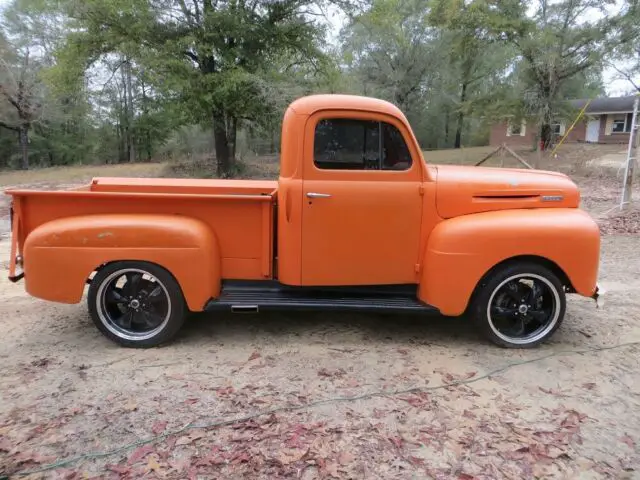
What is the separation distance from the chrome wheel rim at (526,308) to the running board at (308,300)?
568 mm

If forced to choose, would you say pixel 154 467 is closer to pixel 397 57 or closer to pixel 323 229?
pixel 323 229

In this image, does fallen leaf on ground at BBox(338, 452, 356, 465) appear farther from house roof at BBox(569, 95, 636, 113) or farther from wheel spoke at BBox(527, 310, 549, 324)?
house roof at BBox(569, 95, 636, 113)

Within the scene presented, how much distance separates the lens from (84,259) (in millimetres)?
3748

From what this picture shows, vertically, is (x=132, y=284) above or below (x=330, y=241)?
below

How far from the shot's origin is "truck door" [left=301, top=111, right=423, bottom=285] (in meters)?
3.85

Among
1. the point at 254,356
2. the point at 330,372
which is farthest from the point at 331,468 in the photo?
the point at 254,356

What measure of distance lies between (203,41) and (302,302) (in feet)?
51.4

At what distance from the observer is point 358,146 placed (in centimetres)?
390

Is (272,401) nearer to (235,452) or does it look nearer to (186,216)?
(235,452)

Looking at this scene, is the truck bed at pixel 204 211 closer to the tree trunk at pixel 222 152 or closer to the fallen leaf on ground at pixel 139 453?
the fallen leaf on ground at pixel 139 453

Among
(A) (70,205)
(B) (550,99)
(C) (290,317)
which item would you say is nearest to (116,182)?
(A) (70,205)

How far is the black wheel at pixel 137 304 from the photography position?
381 cm

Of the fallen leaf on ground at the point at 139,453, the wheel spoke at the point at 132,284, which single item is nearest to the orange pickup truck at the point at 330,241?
the wheel spoke at the point at 132,284

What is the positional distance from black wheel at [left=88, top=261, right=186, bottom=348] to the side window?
1560 millimetres
